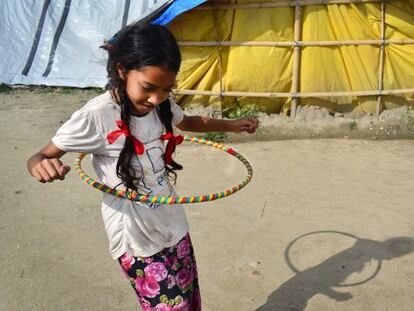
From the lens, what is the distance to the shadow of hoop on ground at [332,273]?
3.50 m

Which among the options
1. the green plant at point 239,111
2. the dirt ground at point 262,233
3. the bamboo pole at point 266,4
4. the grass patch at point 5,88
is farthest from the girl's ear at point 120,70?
the grass patch at point 5,88

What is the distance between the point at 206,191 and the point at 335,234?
1509 mm

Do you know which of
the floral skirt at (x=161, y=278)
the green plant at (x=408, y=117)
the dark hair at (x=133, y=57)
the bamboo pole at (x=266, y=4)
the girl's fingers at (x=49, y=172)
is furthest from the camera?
the green plant at (x=408, y=117)

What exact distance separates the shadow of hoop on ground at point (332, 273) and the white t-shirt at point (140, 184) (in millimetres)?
1429

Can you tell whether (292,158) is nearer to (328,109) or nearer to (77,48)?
(328,109)

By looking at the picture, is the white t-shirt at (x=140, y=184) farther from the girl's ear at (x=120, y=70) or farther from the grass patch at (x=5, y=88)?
the grass patch at (x=5, y=88)

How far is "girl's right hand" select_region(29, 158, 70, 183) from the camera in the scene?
1.90 meters

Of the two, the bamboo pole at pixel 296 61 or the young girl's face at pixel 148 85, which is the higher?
the young girl's face at pixel 148 85

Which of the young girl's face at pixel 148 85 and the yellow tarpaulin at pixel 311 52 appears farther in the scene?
the yellow tarpaulin at pixel 311 52

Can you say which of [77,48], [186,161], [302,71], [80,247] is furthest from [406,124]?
[77,48]

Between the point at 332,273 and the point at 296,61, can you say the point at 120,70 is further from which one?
the point at 296,61

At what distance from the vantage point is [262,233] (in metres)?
4.40

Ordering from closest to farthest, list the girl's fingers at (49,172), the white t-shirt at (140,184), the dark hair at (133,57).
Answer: the girl's fingers at (49,172) < the dark hair at (133,57) < the white t-shirt at (140,184)

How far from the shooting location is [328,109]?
23.8ft
